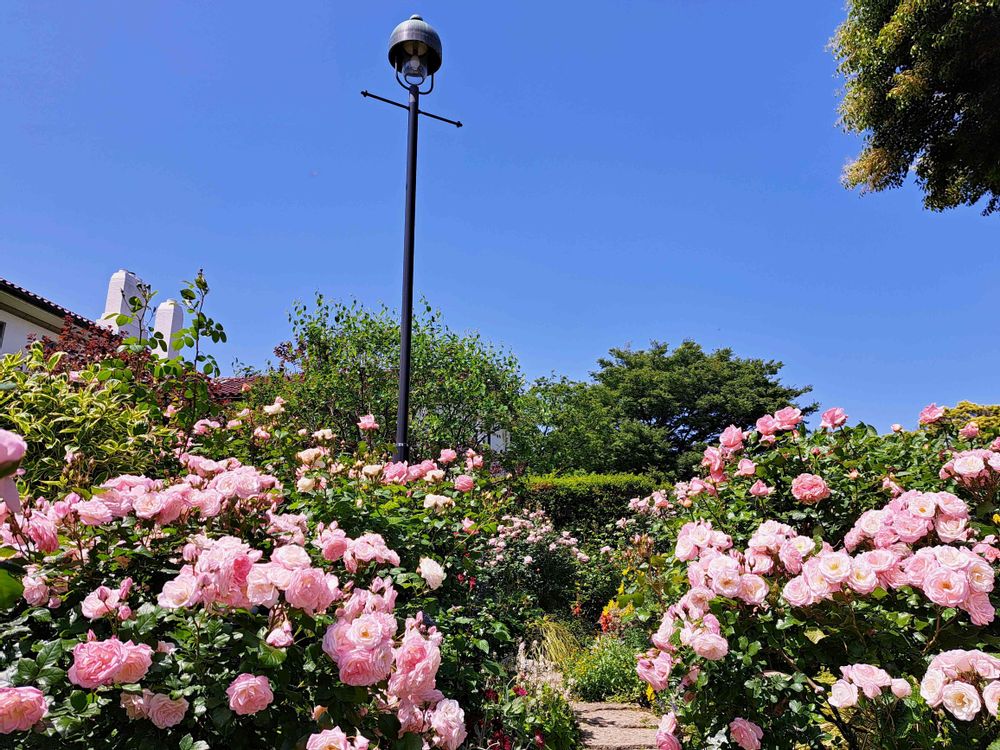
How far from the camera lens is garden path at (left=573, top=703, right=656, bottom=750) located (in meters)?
4.01

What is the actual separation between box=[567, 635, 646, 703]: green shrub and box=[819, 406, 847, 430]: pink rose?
9.68 feet

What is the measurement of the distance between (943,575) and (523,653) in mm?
4445

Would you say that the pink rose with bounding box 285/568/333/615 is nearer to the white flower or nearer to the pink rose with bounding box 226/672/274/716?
the pink rose with bounding box 226/672/274/716

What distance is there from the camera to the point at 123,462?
3.22 meters

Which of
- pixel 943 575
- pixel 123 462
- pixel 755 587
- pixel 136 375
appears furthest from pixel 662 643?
pixel 136 375

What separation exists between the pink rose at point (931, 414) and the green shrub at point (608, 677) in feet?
10.1

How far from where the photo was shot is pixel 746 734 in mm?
1963

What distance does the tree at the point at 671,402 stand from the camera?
96.2 ft

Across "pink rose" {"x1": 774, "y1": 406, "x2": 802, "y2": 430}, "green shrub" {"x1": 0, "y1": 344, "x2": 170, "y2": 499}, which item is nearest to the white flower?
"green shrub" {"x1": 0, "y1": 344, "x2": 170, "y2": 499}

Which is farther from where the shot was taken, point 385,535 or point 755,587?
point 385,535

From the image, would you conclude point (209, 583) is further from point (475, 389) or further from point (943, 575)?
point (475, 389)

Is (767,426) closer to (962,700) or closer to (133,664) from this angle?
(962,700)

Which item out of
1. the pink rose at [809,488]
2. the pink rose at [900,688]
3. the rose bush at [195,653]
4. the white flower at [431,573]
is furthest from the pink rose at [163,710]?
the pink rose at [809,488]

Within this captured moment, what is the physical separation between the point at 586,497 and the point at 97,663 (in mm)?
10454
